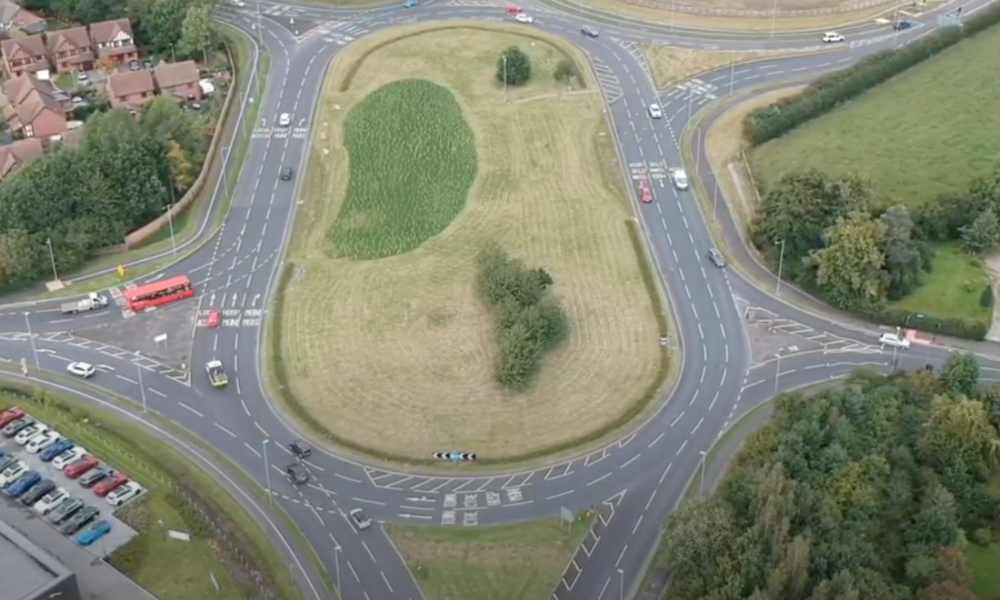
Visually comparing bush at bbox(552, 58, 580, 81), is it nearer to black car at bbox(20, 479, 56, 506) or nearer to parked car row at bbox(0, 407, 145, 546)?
parked car row at bbox(0, 407, 145, 546)

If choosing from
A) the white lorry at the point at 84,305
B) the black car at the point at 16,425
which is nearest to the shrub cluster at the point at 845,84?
the white lorry at the point at 84,305

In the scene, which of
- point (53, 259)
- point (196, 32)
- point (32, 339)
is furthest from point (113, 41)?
point (32, 339)

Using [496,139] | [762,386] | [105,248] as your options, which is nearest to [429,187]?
[496,139]

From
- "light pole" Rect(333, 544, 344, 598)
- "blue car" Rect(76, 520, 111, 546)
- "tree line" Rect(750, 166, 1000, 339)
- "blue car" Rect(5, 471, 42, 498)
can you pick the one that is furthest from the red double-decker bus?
"tree line" Rect(750, 166, 1000, 339)

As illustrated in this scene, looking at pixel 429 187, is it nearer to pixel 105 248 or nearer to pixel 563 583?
pixel 105 248

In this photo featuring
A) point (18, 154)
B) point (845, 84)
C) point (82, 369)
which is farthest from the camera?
point (845, 84)

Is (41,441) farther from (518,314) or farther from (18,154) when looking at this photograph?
(18,154)
